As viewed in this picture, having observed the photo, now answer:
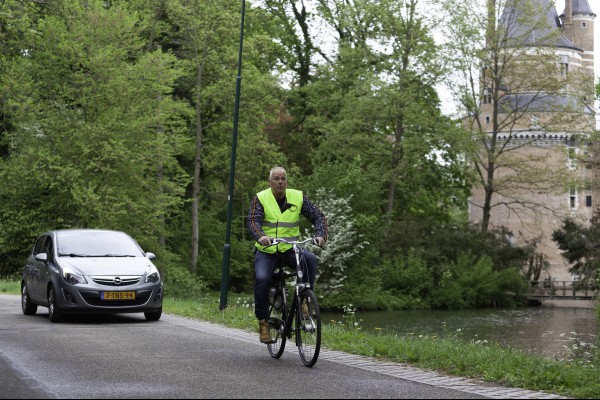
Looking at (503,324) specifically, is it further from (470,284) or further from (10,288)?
(10,288)

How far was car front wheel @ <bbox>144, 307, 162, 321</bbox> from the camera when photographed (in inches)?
650

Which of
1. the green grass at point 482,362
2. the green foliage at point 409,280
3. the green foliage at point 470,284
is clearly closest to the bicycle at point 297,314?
the green grass at point 482,362

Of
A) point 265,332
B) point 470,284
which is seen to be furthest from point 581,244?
point 265,332

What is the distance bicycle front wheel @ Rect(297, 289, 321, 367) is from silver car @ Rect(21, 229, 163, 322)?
6403 mm

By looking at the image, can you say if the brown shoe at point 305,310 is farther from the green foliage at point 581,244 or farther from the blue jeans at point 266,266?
the green foliage at point 581,244

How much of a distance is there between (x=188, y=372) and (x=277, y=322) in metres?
1.48

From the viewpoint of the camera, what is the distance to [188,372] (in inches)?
372

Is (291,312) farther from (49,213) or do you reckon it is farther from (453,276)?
(453,276)

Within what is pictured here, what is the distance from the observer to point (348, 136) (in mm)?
50375

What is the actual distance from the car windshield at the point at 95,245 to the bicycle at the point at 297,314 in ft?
21.9

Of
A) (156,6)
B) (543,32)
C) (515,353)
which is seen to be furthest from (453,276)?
(515,353)

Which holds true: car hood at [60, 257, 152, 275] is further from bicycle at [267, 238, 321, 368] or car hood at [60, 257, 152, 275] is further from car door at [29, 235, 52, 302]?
bicycle at [267, 238, 321, 368]

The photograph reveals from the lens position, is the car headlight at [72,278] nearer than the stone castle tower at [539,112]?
Yes

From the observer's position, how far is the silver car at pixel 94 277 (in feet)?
51.6
